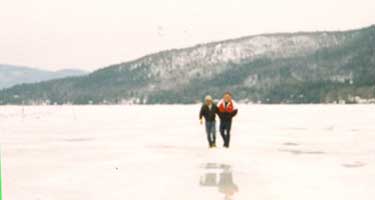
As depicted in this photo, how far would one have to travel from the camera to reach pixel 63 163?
2109 centimetres

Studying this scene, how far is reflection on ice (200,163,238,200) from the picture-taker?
14322mm

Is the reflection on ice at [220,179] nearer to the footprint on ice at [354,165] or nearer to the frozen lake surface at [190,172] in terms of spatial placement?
the frozen lake surface at [190,172]

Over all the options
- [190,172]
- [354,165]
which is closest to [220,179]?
[190,172]

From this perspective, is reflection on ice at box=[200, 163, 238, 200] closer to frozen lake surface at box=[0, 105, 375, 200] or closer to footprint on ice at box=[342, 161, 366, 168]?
frozen lake surface at box=[0, 105, 375, 200]

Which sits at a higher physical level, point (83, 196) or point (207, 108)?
point (207, 108)

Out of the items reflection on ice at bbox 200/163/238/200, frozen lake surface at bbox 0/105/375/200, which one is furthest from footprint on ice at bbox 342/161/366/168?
reflection on ice at bbox 200/163/238/200

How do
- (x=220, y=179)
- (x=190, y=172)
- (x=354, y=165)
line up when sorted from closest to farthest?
(x=220, y=179)
(x=190, y=172)
(x=354, y=165)

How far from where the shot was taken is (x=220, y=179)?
16.3 metres

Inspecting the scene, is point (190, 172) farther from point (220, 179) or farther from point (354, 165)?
point (354, 165)

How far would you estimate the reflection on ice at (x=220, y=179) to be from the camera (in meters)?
14.3

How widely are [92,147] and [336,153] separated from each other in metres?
11.1

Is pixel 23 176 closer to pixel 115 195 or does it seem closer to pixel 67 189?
pixel 67 189

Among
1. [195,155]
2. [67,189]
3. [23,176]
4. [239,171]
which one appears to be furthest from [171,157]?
[67,189]

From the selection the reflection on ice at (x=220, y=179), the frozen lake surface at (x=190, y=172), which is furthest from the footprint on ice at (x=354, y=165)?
the reflection on ice at (x=220, y=179)
